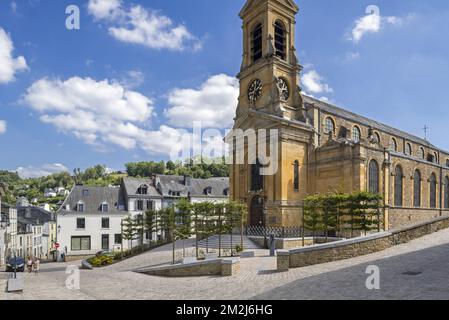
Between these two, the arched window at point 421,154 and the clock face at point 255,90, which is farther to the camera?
the arched window at point 421,154

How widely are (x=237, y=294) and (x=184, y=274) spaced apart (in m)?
6.47

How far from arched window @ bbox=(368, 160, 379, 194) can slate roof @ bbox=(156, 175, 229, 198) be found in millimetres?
29823

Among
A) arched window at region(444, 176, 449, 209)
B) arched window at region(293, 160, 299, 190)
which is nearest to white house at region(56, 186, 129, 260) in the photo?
arched window at region(293, 160, 299, 190)

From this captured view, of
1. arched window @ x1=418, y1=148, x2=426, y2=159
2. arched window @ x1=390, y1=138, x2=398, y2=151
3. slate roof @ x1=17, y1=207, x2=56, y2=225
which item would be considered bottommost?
slate roof @ x1=17, y1=207, x2=56, y2=225

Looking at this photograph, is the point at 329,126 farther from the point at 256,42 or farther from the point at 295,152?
the point at 256,42

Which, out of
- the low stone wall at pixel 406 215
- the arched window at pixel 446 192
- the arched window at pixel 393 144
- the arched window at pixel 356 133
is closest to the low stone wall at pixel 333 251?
the low stone wall at pixel 406 215

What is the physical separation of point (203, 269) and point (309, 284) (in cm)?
651

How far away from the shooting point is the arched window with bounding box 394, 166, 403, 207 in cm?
3420

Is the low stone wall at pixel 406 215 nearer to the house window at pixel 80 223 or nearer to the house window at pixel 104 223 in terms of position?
the house window at pixel 104 223

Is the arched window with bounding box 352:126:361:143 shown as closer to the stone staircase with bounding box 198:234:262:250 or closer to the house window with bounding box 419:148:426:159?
the house window with bounding box 419:148:426:159

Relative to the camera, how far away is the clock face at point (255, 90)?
35.8 metres

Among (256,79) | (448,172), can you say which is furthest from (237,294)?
(448,172)

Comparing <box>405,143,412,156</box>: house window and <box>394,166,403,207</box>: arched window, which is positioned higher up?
<box>405,143,412,156</box>: house window

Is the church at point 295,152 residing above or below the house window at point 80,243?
above
